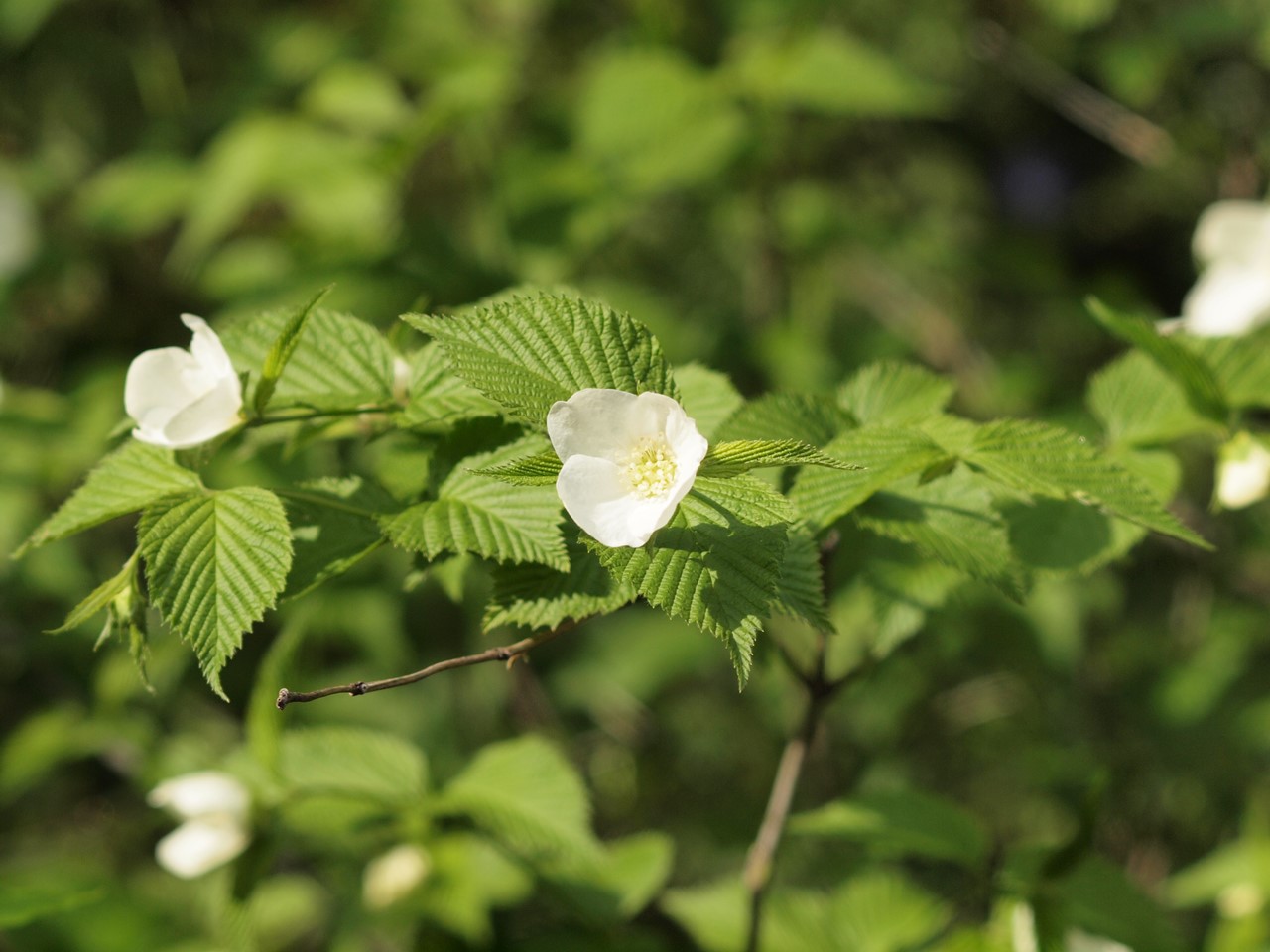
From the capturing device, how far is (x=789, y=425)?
0.77 meters

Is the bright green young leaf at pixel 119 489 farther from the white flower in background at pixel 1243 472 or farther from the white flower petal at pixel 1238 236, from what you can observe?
the white flower petal at pixel 1238 236

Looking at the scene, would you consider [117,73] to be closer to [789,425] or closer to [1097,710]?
[789,425]

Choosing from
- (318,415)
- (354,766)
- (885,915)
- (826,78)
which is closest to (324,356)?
(318,415)

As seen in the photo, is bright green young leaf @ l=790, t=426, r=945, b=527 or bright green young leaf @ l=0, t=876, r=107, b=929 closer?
bright green young leaf @ l=790, t=426, r=945, b=527

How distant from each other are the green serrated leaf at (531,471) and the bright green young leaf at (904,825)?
1.97 ft

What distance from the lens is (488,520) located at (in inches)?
27.8

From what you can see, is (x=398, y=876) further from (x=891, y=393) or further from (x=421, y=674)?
(x=891, y=393)

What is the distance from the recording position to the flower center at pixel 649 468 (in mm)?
624

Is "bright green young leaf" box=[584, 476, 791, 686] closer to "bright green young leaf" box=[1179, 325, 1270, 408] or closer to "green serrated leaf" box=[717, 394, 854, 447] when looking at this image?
"green serrated leaf" box=[717, 394, 854, 447]

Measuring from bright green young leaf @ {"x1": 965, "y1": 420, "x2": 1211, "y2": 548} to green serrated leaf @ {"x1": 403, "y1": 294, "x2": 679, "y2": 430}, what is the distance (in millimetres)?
218

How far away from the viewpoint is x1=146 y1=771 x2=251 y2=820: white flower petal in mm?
1057

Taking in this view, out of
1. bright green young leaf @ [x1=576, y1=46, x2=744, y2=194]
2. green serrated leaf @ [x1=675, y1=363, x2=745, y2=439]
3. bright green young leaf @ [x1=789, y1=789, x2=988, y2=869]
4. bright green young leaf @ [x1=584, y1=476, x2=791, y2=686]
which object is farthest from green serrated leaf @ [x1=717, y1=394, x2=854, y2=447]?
bright green young leaf @ [x1=576, y1=46, x2=744, y2=194]

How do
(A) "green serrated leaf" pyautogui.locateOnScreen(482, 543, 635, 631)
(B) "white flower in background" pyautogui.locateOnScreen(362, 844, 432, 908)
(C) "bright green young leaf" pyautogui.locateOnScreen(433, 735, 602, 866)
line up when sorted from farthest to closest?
(B) "white flower in background" pyautogui.locateOnScreen(362, 844, 432, 908), (C) "bright green young leaf" pyautogui.locateOnScreen(433, 735, 602, 866), (A) "green serrated leaf" pyautogui.locateOnScreen(482, 543, 635, 631)

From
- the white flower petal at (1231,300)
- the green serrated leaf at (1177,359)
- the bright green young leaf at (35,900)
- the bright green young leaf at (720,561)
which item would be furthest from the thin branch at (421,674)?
the white flower petal at (1231,300)
